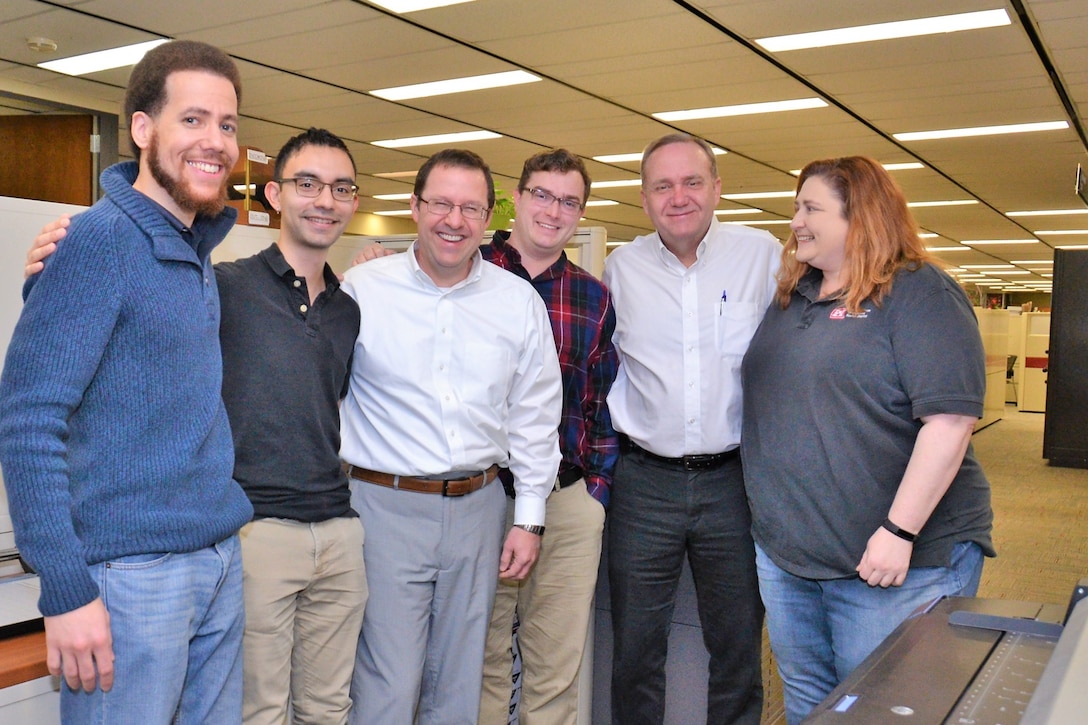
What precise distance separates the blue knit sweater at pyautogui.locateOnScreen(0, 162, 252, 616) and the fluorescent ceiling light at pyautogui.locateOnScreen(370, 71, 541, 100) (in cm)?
488

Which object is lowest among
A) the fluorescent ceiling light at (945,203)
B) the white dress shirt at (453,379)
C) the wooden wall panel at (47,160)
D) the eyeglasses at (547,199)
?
the white dress shirt at (453,379)

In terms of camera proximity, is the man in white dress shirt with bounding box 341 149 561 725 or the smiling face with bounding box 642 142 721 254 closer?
the man in white dress shirt with bounding box 341 149 561 725

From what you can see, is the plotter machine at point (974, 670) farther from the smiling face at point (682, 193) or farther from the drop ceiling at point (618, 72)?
the drop ceiling at point (618, 72)

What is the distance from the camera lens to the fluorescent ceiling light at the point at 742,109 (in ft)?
21.6

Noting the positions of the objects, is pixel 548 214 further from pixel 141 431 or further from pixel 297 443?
pixel 141 431

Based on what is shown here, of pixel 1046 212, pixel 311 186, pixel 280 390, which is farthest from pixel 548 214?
pixel 1046 212

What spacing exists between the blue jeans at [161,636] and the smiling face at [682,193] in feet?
4.70

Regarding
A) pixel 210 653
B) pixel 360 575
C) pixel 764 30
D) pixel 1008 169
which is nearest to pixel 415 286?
pixel 360 575

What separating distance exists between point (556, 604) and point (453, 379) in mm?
710

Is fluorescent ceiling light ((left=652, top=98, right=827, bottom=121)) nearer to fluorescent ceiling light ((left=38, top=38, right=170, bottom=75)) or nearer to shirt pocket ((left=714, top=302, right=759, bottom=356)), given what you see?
fluorescent ceiling light ((left=38, top=38, right=170, bottom=75))

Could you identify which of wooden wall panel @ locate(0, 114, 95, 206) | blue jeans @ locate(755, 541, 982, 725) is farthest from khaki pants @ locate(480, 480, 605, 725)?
wooden wall panel @ locate(0, 114, 95, 206)

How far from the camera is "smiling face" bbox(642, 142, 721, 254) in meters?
2.38

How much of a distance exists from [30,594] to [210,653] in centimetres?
55

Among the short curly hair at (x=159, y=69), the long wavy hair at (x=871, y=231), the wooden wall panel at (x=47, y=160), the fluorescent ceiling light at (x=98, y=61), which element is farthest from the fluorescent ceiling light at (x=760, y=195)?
the short curly hair at (x=159, y=69)
